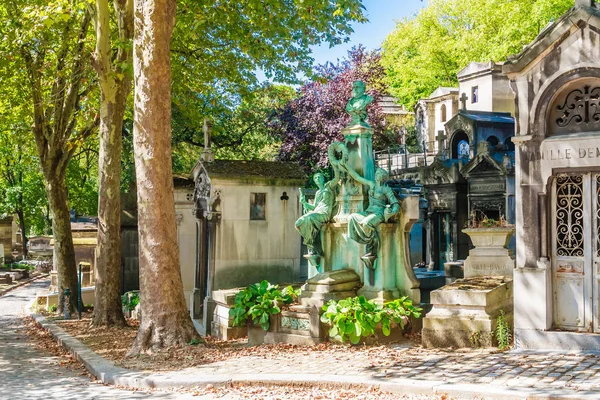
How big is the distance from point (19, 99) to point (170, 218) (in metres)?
12.0

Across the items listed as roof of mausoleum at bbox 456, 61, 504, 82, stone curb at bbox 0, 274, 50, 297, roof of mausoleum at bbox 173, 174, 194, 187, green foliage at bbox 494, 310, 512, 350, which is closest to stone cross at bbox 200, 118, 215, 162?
roof of mausoleum at bbox 173, 174, 194, 187

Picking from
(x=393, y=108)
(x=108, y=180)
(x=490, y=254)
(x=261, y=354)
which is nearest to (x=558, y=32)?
(x=490, y=254)

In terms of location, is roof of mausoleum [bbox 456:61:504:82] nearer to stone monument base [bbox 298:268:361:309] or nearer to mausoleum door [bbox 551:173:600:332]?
stone monument base [bbox 298:268:361:309]

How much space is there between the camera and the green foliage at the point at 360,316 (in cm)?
1041

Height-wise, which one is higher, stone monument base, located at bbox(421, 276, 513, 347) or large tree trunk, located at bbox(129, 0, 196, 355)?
large tree trunk, located at bbox(129, 0, 196, 355)

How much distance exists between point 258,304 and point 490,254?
471cm

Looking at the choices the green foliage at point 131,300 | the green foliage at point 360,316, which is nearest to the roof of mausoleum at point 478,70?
the green foliage at point 131,300

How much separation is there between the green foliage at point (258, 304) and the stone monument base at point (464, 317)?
280 centimetres

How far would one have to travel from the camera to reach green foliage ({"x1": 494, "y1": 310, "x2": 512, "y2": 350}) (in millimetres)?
9523

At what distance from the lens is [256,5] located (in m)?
15.1

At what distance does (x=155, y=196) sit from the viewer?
1072 cm

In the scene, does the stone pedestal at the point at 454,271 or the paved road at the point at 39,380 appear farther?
the stone pedestal at the point at 454,271

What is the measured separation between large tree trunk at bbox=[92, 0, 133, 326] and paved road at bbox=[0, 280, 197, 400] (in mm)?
1835

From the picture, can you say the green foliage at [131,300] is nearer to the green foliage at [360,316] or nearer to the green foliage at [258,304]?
the green foliage at [258,304]
